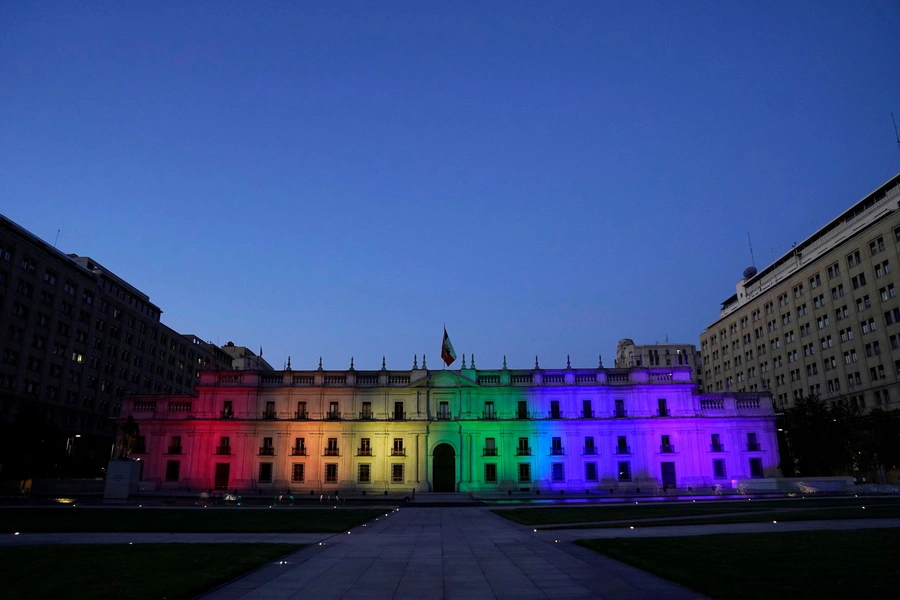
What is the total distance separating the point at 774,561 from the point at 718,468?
58.3 meters

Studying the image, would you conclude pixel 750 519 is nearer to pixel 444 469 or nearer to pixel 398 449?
pixel 444 469

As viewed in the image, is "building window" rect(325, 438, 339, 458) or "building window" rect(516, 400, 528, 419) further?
"building window" rect(516, 400, 528, 419)

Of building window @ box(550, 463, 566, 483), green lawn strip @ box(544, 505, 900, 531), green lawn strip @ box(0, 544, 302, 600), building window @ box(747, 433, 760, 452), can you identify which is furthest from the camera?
building window @ box(550, 463, 566, 483)

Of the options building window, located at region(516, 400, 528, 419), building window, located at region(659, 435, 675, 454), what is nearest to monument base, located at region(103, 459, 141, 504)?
building window, located at region(516, 400, 528, 419)

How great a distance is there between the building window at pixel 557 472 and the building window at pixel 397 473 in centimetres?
1621

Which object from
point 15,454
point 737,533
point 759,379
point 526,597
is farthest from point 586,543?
point 759,379

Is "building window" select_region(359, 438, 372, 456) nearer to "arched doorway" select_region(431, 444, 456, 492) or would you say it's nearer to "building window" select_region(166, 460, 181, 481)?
"arched doorway" select_region(431, 444, 456, 492)

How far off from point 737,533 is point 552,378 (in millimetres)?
50044

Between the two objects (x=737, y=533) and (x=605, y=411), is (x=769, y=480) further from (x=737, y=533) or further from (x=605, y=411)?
(x=737, y=533)

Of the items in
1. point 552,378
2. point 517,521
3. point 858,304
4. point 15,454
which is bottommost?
point 517,521

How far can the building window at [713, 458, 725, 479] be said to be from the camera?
217ft

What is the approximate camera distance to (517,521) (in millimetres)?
28484

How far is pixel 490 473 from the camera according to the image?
67.8 m

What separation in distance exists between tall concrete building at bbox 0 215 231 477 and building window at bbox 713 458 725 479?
69.2m
